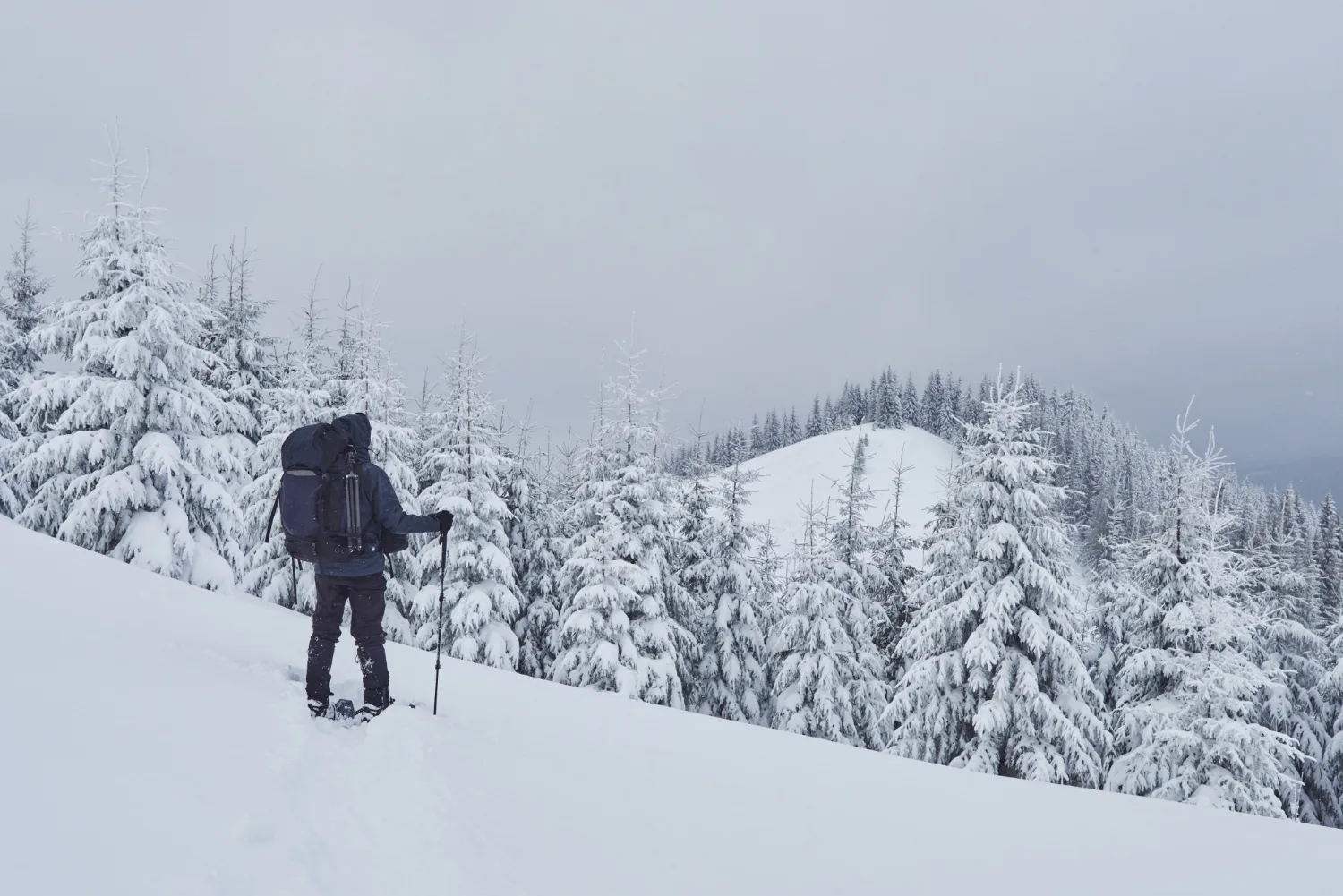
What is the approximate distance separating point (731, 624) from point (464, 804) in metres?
20.6

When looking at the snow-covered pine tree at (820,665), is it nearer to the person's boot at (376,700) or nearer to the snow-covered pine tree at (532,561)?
the snow-covered pine tree at (532,561)

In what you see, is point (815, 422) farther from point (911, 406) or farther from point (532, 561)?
point (532, 561)

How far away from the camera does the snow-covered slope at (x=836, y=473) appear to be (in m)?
83.1

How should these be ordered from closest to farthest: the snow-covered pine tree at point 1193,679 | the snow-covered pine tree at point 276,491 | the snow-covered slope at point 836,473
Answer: the snow-covered pine tree at point 1193,679 → the snow-covered pine tree at point 276,491 → the snow-covered slope at point 836,473

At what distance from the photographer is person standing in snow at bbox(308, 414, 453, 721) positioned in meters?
5.79

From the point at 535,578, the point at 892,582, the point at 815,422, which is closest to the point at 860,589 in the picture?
the point at 892,582

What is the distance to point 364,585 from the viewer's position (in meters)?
5.98

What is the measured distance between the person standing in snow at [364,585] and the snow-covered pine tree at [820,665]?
1750 cm

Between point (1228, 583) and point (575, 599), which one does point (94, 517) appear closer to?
point (575, 599)

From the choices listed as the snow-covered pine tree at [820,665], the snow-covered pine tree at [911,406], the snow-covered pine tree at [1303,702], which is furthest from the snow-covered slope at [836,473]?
the snow-covered pine tree at [820,665]

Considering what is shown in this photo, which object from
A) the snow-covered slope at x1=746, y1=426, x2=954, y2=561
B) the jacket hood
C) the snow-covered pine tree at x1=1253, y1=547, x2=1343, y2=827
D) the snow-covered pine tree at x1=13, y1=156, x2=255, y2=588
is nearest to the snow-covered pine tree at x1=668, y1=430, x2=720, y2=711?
the snow-covered pine tree at x1=13, y1=156, x2=255, y2=588

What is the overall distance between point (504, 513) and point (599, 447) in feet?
12.2

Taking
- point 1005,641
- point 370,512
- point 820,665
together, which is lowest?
point 820,665

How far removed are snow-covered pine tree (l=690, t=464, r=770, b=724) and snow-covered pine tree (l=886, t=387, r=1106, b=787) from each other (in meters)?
7.60
